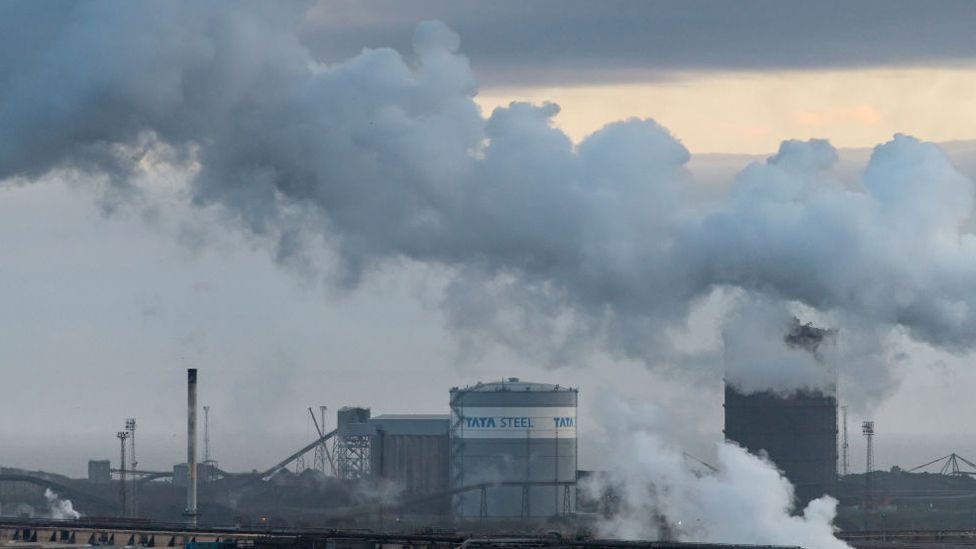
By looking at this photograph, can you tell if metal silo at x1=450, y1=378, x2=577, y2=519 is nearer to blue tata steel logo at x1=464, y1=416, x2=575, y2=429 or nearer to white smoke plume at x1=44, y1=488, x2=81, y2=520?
blue tata steel logo at x1=464, y1=416, x2=575, y2=429

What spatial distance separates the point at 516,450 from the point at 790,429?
23998 millimetres

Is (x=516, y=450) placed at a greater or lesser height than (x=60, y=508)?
greater

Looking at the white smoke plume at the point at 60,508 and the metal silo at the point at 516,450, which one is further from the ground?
the metal silo at the point at 516,450

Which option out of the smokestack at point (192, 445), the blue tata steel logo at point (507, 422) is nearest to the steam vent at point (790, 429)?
the blue tata steel logo at point (507, 422)

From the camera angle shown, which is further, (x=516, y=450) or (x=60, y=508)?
(x=60, y=508)

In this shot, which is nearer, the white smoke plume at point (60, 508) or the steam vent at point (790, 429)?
the steam vent at point (790, 429)

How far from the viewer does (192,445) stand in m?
162

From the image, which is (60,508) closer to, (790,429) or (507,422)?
(507,422)

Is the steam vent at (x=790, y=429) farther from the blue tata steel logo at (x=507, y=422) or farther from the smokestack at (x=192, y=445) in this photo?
the smokestack at (x=192, y=445)

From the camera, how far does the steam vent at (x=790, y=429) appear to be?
6727 inches

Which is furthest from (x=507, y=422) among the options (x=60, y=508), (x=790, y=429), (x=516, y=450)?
(x=60, y=508)

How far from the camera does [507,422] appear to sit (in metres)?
177

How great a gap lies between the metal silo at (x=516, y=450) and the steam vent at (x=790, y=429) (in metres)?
15.6

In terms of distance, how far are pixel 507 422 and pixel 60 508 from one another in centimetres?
4623
